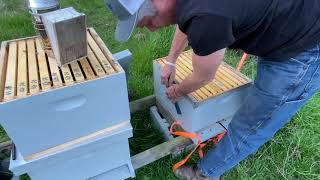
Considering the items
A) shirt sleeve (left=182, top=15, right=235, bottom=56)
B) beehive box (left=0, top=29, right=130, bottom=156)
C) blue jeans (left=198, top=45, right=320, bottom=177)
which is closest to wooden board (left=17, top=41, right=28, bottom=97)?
beehive box (left=0, top=29, right=130, bottom=156)

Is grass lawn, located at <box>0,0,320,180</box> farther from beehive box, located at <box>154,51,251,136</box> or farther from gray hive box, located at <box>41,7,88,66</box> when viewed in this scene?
gray hive box, located at <box>41,7,88,66</box>

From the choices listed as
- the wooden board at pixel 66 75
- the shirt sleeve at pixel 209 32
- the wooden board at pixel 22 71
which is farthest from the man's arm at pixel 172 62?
the wooden board at pixel 22 71

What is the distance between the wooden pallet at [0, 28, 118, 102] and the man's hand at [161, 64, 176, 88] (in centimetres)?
49

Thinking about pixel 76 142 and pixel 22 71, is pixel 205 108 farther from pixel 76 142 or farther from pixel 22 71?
pixel 22 71

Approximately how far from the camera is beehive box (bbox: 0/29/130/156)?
121 cm

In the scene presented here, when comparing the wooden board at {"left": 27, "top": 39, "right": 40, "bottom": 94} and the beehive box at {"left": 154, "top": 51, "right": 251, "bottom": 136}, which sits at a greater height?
the wooden board at {"left": 27, "top": 39, "right": 40, "bottom": 94}

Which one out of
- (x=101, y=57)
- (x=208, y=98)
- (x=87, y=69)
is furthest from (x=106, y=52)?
(x=208, y=98)

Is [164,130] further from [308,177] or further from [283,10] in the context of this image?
[283,10]

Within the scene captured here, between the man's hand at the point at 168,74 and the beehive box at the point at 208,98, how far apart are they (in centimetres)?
5

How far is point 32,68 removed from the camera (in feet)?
4.50

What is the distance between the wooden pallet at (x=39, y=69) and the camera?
4.05 feet

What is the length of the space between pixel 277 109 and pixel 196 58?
56cm

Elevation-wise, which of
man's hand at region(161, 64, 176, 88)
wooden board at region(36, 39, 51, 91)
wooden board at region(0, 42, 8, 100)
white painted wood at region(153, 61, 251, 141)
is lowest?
white painted wood at region(153, 61, 251, 141)

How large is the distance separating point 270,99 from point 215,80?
490 millimetres
